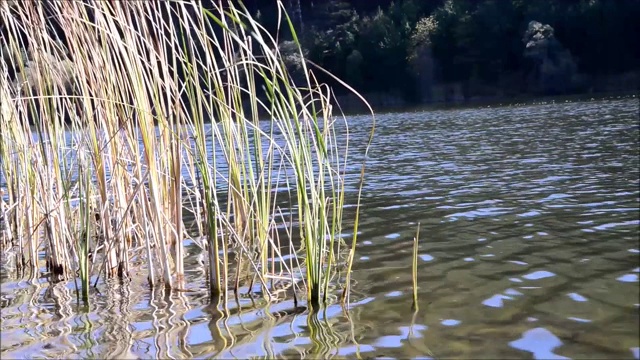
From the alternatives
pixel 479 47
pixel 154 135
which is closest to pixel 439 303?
pixel 154 135

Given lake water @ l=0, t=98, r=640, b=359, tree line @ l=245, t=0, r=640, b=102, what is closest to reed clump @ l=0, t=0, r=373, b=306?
lake water @ l=0, t=98, r=640, b=359

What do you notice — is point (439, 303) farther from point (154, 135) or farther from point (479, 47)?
point (479, 47)

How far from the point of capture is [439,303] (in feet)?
14.3

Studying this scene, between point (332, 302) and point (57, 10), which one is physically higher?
point (57, 10)

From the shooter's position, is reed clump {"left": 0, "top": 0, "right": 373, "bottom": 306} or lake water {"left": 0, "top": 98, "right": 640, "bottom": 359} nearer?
lake water {"left": 0, "top": 98, "right": 640, "bottom": 359}

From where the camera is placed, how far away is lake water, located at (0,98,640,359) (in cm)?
370

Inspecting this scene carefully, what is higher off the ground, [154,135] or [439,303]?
[154,135]

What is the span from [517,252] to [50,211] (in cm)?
300

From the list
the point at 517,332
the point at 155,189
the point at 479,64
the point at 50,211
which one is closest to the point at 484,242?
the point at 517,332

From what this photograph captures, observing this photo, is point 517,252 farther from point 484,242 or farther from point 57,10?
point 57,10

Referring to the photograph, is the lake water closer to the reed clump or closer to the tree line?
the reed clump

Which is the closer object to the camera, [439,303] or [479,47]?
[439,303]

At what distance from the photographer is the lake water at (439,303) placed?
3.70m

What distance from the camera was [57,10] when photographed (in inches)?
180
